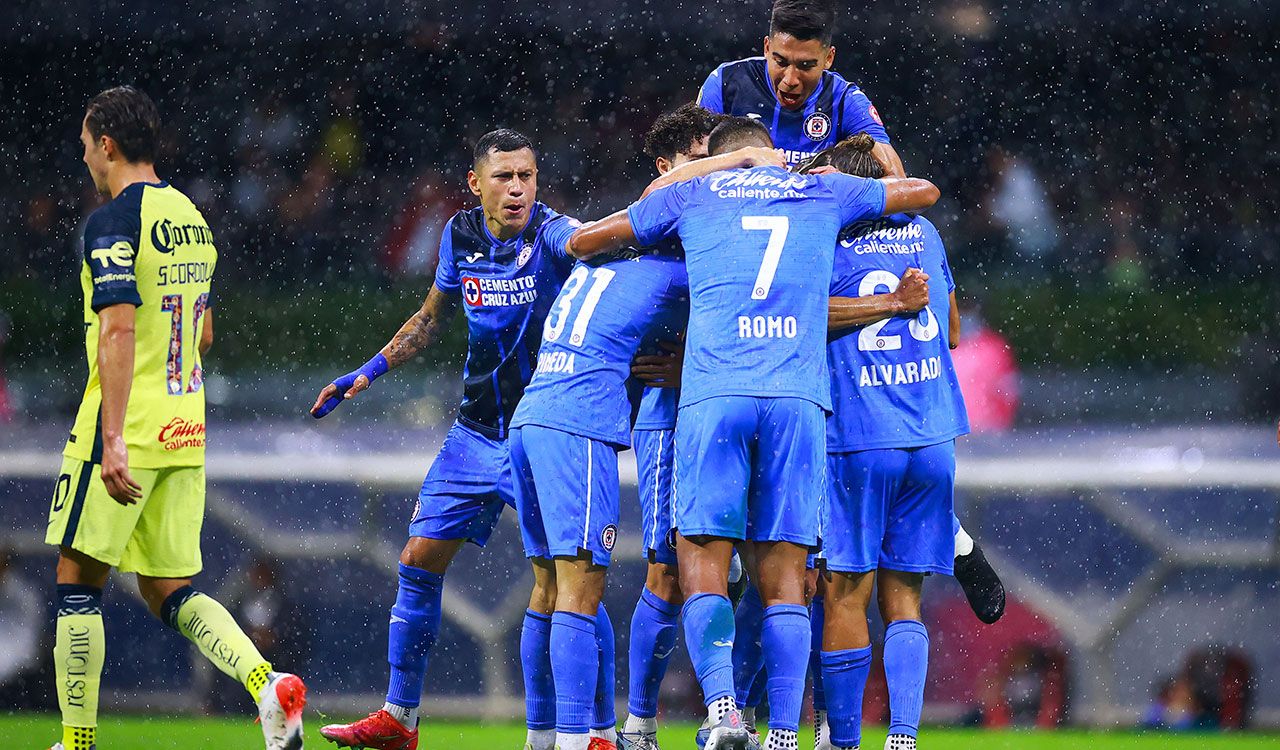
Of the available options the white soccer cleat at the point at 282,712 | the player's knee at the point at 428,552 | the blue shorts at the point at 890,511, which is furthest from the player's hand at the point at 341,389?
the blue shorts at the point at 890,511

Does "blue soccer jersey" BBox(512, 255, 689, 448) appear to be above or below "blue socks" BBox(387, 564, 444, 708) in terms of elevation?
above

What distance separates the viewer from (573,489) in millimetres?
5176

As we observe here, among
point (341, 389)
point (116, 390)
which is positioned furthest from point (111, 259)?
point (341, 389)

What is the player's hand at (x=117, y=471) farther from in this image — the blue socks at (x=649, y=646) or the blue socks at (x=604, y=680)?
the blue socks at (x=649, y=646)

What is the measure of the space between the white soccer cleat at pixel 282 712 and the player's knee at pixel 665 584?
1.25m

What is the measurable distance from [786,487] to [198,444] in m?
2.06

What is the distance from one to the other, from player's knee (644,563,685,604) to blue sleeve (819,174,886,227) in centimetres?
136

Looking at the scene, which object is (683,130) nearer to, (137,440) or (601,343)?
(601,343)

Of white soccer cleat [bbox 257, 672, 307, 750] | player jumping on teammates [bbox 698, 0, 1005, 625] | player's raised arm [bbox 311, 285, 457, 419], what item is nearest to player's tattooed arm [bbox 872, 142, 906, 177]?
player jumping on teammates [bbox 698, 0, 1005, 625]

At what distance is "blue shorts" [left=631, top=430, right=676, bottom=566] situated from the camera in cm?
560

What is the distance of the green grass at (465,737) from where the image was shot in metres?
7.09

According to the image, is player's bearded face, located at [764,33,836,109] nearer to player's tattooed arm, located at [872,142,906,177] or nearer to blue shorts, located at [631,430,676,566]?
player's tattooed arm, located at [872,142,906,177]

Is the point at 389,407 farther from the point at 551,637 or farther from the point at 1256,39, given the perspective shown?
the point at 1256,39

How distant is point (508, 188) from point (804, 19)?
1228 mm
